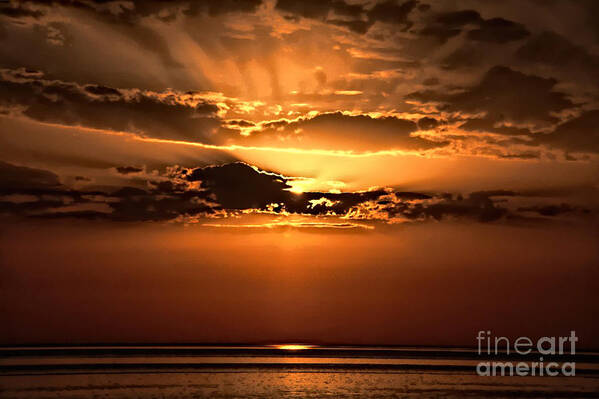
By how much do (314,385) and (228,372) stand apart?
6151 mm

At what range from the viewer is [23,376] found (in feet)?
89.4

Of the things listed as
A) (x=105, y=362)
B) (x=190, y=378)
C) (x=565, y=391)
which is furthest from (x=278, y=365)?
(x=565, y=391)

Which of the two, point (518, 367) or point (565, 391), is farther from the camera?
point (518, 367)

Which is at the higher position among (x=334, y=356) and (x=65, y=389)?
(x=334, y=356)

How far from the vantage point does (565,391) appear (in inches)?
949

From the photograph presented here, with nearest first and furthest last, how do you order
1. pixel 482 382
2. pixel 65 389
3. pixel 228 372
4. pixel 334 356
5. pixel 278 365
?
pixel 65 389, pixel 482 382, pixel 228 372, pixel 278 365, pixel 334 356

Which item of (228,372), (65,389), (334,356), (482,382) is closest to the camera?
(65,389)

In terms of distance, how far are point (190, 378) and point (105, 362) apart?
9.09 metres

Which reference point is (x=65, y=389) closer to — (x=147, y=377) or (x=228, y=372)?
(x=147, y=377)

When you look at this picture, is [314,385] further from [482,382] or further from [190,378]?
[482,382]

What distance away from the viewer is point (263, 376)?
27.5 meters

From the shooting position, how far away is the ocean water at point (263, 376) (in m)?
22.8

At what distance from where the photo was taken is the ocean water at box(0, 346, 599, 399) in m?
22.8

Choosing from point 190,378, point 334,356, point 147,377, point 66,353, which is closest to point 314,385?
point 190,378
